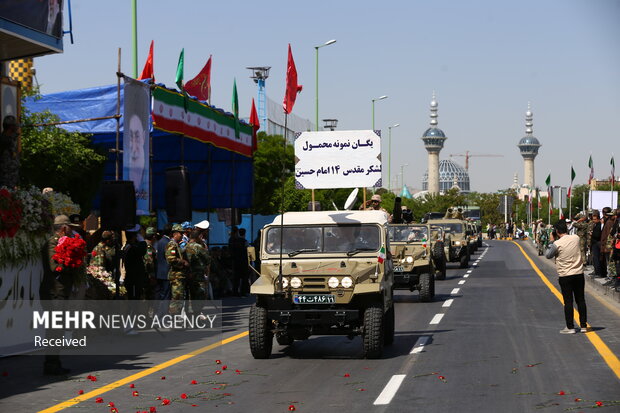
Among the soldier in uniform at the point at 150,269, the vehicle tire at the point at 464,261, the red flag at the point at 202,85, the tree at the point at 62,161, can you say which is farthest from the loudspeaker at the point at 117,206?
the vehicle tire at the point at 464,261

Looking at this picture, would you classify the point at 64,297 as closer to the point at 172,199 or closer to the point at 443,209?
the point at 172,199

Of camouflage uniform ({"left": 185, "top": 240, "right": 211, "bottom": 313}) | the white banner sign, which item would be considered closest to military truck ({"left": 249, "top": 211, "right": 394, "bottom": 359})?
camouflage uniform ({"left": 185, "top": 240, "right": 211, "bottom": 313})

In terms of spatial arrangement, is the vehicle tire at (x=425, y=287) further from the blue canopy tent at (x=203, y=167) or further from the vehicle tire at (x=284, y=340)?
the vehicle tire at (x=284, y=340)

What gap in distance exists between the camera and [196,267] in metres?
16.6

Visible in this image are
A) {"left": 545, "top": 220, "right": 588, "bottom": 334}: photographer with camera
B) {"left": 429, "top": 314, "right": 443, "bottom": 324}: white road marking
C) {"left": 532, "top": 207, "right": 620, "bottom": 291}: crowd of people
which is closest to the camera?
{"left": 545, "top": 220, "right": 588, "bottom": 334}: photographer with camera

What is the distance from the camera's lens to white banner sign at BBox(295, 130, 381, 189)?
18859 millimetres

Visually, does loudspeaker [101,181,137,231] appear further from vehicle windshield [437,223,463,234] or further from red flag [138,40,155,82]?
vehicle windshield [437,223,463,234]

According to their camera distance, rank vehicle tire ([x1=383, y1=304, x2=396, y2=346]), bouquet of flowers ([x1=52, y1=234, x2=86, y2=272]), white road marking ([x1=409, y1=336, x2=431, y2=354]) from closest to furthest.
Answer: bouquet of flowers ([x1=52, y1=234, x2=86, y2=272]) → white road marking ([x1=409, y1=336, x2=431, y2=354]) → vehicle tire ([x1=383, y1=304, x2=396, y2=346])

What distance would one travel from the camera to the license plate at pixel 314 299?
12.3m

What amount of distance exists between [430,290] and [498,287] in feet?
19.0

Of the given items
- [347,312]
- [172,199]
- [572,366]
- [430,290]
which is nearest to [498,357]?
[572,366]

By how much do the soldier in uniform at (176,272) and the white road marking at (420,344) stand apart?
417cm

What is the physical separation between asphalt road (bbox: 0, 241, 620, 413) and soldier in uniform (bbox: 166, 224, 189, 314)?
0.96 metres

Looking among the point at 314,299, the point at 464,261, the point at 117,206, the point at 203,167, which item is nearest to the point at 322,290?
the point at 314,299
